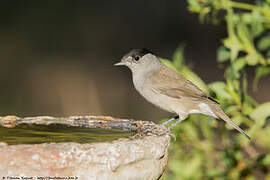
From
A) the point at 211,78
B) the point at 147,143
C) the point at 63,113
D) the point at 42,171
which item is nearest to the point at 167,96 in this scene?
the point at 147,143

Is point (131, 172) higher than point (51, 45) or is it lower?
higher

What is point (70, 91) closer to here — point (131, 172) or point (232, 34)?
point (232, 34)

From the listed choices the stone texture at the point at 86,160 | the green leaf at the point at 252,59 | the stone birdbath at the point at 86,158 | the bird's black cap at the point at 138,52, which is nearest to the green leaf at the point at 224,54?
the green leaf at the point at 252,59

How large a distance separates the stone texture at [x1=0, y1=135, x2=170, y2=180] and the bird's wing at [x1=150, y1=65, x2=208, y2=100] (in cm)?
179

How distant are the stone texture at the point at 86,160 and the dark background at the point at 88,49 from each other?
6128 millimetres

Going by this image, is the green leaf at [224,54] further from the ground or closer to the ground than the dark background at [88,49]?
further from the ground

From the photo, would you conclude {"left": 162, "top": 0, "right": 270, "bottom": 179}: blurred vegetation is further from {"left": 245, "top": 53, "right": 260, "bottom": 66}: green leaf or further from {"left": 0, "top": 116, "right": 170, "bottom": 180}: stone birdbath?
{"left": 0, "top": 116, "right": 170, "bottom": 180}: stone birdbath

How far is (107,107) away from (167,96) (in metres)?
4.94

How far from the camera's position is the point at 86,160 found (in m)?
2.33

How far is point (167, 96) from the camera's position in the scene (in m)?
4.43

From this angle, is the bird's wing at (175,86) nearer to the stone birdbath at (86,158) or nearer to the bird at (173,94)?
the bird at (173,94)

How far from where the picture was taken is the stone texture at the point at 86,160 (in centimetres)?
223

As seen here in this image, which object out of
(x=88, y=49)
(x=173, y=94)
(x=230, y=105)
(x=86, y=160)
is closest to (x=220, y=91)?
(x=230, y=105)

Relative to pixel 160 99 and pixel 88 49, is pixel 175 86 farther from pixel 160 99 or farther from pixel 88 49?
pixel 88 49
